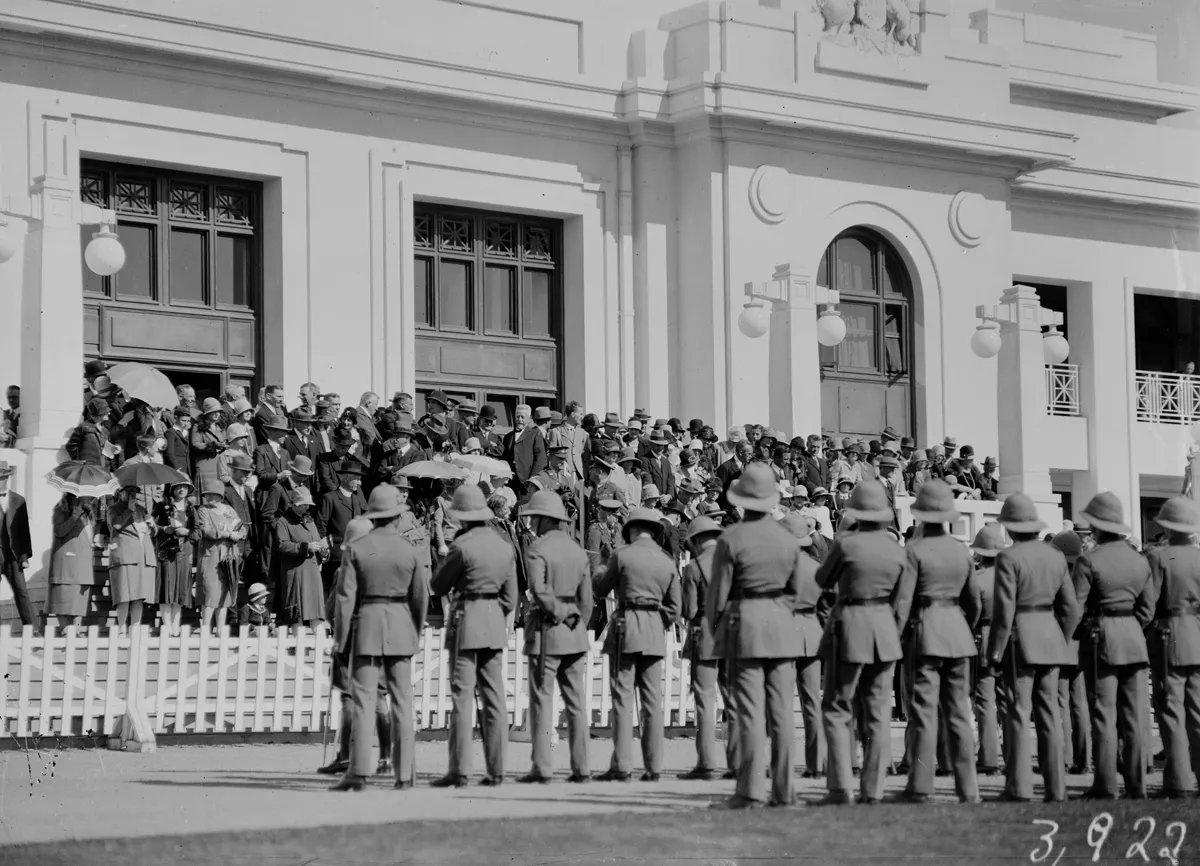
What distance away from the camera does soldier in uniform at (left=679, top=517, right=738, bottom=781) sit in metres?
14.1

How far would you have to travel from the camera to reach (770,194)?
1150 inches

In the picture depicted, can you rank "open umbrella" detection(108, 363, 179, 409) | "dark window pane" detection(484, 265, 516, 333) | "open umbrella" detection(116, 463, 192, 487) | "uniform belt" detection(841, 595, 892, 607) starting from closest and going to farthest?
1. "uniform belt" detection(841, 595, 892, 607)
2. "open umbrella" detection(116, 463, 192, 487)
3. "open umbrella" detection(108, 363, 179, 409)
4. "dark window pane" detection(484, 265, 516, 333)

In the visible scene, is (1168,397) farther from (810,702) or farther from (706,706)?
(706,706)

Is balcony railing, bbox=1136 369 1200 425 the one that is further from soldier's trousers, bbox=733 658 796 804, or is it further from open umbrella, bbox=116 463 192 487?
soldier's trousers, bbox=733 658 796 804

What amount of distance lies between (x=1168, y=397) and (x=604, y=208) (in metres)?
11.7

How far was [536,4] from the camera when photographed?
28625mm

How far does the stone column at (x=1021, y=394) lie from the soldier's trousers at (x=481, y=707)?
1727 centimetres

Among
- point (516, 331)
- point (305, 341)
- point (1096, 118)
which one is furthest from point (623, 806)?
point (1096, 118)

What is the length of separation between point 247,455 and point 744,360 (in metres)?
11.1

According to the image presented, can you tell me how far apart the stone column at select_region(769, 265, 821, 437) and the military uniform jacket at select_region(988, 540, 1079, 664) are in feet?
48.7

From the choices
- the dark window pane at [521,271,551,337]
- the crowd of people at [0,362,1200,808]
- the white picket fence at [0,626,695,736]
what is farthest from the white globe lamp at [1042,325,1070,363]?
the white picket fence at [0,626,695,736]

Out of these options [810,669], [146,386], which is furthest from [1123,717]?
[146,386]

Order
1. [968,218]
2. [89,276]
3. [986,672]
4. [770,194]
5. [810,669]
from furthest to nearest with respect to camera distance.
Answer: [968,218] → [770,194] → [89,276] → [986,672] → [810,669]

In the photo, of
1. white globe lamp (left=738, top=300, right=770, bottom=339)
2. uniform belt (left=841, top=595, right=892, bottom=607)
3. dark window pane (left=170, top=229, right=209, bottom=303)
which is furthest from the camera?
dark window pane (left=170, top=229, right=209, bottom=303)
